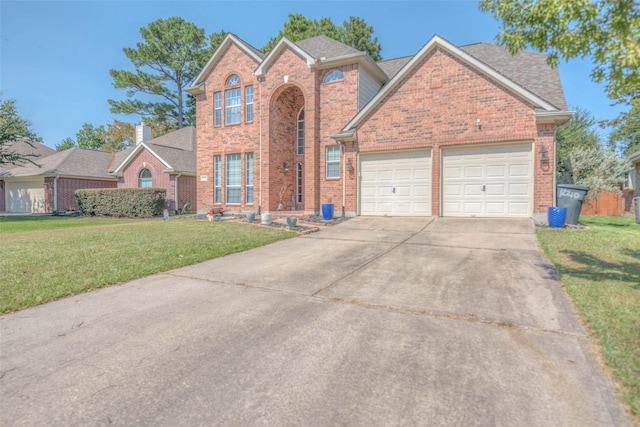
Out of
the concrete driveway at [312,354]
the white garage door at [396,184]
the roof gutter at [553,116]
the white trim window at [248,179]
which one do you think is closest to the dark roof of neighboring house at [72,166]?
the white trim window at [248,179]

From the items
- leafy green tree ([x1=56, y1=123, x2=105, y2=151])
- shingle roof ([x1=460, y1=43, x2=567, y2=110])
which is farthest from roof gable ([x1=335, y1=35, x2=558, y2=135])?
leafy green tree ([x1=56, y1=123, x2=105, y2=151])

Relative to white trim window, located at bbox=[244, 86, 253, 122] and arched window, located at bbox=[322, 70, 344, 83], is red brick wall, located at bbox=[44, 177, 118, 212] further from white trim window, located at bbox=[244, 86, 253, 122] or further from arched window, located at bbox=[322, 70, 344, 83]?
arched window, located at bbox=[322, 70, 344, 83]

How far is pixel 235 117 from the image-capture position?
16.6 meters

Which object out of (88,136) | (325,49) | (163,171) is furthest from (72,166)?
(88,136)

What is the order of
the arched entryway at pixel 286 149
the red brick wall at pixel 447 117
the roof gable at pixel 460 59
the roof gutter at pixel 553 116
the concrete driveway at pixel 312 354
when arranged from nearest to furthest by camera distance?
the concrete driveway at pixel 312 354 < the roof gutter at pixel 553 116 < the roof gable at pixel 460 59 < the red brick wall at pixel 447 117 < the arched entryway at pixel 286 149

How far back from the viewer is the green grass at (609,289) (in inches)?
101

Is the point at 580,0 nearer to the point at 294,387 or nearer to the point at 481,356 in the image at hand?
the point at 481,356

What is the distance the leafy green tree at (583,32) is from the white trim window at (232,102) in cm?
1372

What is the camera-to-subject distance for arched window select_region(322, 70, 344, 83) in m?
14.2

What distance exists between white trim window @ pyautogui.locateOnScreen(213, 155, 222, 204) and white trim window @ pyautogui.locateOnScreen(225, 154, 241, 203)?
38 centimetres

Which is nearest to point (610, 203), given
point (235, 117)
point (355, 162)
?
point (355, 162)

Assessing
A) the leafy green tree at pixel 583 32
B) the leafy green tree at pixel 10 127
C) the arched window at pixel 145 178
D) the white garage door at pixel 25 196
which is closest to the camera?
the leafy green tree at pixel 583 32

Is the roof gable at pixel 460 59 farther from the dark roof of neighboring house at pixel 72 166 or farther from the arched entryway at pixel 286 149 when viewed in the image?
the dark roof of neighboring house at pixel 72 166

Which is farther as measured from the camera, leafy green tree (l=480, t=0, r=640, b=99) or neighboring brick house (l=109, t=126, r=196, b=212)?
neighboring brick house (l=109, t=126, r=196, b=212)
